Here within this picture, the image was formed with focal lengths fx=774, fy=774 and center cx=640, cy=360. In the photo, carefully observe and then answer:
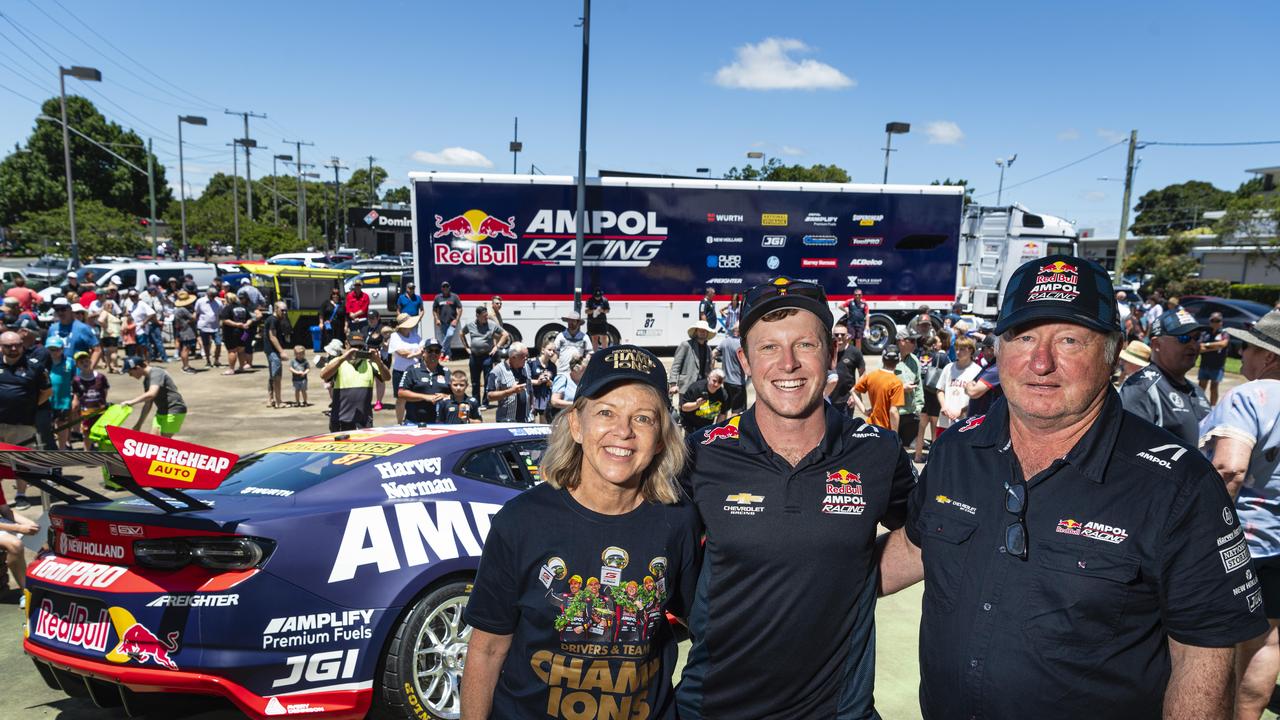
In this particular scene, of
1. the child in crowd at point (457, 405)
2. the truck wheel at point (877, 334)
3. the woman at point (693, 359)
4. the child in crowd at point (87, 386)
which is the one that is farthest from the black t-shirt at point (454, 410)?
the truck wheel at point (877, 334)

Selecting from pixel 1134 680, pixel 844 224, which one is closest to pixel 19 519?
pixel 1134 680

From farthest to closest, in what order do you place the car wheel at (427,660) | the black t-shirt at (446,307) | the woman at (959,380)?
1. the black t-shirt at (446,307)
2. the woman at (959,380)
3. the car wheel at (427,660)

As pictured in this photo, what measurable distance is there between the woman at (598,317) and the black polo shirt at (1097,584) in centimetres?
1160

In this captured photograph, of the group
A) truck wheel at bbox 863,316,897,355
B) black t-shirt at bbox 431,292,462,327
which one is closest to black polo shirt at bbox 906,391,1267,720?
black t-shirt at bbox 431,292,462,327

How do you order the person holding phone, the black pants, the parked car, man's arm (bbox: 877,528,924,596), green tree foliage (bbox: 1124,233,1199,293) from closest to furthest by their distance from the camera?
man's arm (bbox: 877,528,924,596), the person holding phone, the black pants, the parked car, green tree foliage (bbox: 1124,233,1199,293)

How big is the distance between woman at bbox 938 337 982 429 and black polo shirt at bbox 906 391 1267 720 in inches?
246

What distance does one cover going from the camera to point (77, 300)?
55.0 ft

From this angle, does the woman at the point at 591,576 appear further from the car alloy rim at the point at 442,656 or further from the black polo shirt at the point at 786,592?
the car alloy rim at the point at 442,656

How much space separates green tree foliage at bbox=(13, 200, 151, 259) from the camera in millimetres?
38812

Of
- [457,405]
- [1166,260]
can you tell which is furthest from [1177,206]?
[457,405]

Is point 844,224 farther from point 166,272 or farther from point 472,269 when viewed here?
point 166,272

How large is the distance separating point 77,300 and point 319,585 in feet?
57.1

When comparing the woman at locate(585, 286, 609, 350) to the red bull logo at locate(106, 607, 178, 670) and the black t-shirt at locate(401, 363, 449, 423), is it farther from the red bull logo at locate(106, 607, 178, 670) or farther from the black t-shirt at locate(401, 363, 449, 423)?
the red bull logo at locate(106, 607, 178, 670)

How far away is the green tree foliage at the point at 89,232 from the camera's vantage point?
38.8 m
